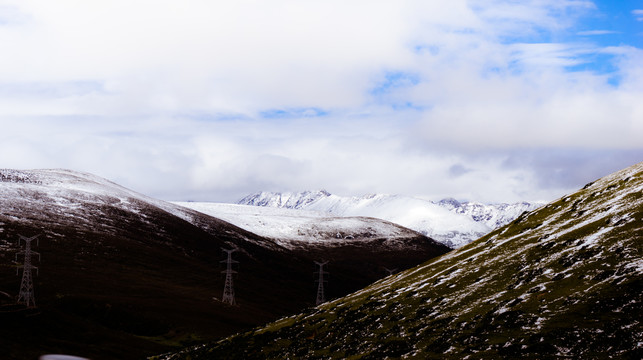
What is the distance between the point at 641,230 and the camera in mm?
48781

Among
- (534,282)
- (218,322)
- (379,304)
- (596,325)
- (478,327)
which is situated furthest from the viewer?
(218,322)

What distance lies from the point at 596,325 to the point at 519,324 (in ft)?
18.1

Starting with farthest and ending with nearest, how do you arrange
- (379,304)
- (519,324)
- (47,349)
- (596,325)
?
(47,349)
(379,304)
(519,324)
(596,325)

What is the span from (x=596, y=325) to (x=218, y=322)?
156 metres

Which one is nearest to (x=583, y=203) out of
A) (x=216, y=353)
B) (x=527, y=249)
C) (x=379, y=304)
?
(x=527, y=249)

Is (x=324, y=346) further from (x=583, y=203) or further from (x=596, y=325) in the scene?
(x=583, y=203)

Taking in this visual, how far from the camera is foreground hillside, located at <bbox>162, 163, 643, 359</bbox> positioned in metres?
36.3

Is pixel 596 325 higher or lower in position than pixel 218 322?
higher

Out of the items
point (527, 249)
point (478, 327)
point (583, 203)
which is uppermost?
point (583, 203)

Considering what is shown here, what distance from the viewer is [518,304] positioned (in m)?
44.4

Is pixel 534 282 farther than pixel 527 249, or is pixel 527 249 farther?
pixel 527 249

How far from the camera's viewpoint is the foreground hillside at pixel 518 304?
1431 inches

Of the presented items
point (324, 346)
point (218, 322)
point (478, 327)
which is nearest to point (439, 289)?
point (324, 346)

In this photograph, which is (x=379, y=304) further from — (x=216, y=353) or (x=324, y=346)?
(x=216, y=353)
